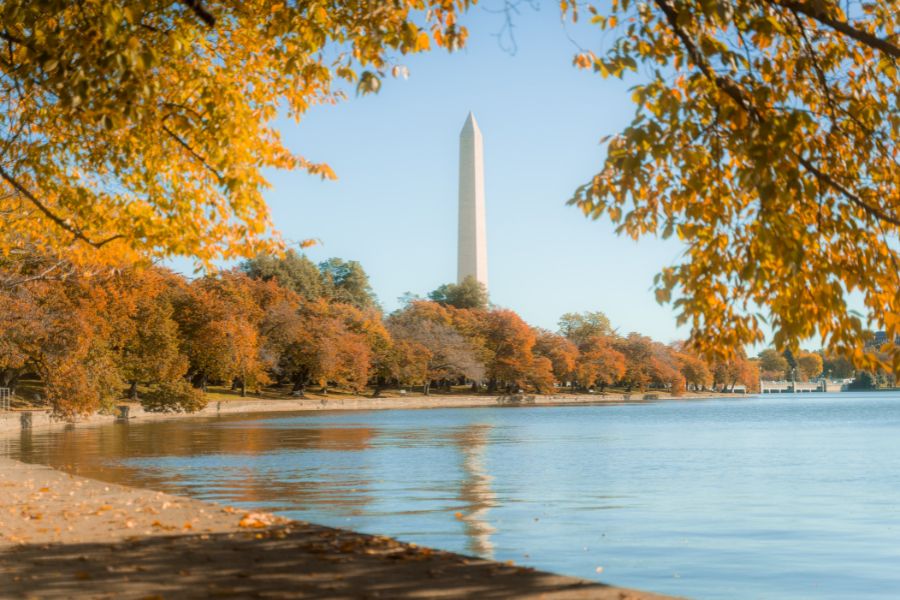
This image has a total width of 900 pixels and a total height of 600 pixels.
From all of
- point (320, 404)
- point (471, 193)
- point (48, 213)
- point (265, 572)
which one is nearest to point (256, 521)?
point (265, 572)

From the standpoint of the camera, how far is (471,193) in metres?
96.4

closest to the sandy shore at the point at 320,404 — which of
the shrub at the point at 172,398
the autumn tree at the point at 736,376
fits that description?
the shrub at the point at 172,398

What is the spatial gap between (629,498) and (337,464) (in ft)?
30.4

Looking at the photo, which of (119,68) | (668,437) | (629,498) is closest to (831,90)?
(119,68)

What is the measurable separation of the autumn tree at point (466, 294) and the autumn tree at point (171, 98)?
95.0m

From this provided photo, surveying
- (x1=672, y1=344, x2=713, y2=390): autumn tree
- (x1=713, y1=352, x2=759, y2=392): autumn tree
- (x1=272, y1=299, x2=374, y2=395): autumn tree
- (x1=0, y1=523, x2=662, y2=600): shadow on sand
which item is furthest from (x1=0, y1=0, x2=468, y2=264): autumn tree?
(x1=713, y1=352, x2=759, y2=392): autumn tree

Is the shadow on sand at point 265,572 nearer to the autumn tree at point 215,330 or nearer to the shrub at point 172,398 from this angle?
the shrub at point 172,398

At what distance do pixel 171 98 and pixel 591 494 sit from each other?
37.7ft

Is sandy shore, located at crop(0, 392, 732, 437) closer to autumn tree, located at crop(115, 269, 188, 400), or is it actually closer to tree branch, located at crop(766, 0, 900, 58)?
autumn tree, located at crop(115, 269, 188, 400)

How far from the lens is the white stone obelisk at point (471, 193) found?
318 ft

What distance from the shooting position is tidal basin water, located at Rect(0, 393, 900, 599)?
11.7 metres

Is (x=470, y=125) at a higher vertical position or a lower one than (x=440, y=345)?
higher

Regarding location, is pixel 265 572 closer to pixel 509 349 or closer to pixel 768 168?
pixel 768 168

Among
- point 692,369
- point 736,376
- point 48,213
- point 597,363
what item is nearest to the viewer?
point 48,213
